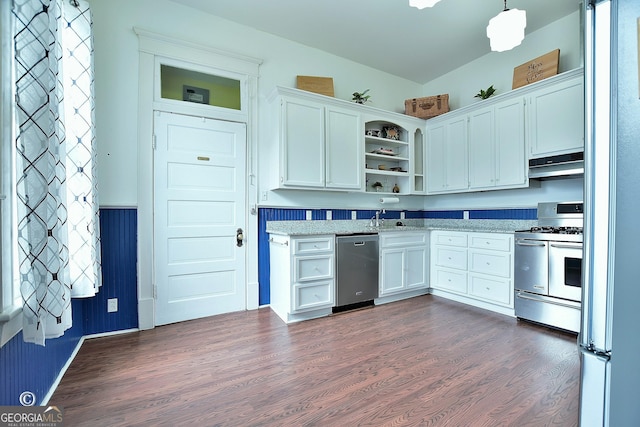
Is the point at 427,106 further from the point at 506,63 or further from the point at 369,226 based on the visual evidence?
the point at 369,226

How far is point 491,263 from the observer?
3066 mm

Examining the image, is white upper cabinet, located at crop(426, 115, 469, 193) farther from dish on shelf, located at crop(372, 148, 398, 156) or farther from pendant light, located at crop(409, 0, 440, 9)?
pendant light, located at crop(409, 0, 440, 9)

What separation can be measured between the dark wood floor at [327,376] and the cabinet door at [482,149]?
168 cm

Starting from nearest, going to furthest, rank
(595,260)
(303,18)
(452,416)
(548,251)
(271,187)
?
(595,260) < (452,416) < (548,251) < (303,18) < (271,187)

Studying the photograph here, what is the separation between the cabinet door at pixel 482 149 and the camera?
132 inches

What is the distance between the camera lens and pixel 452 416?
1466 mm

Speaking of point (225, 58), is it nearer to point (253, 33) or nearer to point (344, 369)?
point (253, 33)

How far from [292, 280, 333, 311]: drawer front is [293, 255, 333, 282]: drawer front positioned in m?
0.06

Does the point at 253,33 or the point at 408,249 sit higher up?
the point at 253,33

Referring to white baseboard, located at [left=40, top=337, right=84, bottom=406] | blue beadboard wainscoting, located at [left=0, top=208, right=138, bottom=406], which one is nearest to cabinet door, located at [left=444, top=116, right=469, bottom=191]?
blue beadboard wainscoting, located at [left=0, top=208, right=138, bottom=406]

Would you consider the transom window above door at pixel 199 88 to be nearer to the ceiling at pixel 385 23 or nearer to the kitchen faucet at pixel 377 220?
the ceiling at pixel 385 23

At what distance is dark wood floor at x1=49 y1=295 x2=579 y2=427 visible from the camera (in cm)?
148

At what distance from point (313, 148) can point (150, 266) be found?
208 centimetres

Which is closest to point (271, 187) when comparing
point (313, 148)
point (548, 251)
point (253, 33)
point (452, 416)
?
point (313, 148)
